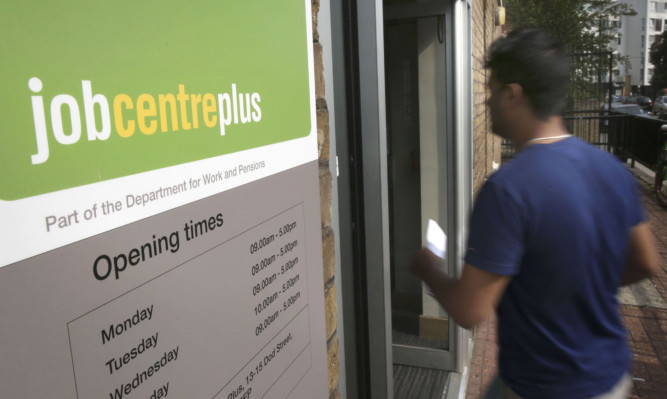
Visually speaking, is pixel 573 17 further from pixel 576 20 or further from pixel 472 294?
pixel 472 294

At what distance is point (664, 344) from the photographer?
4.96m

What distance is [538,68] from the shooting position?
177 centimetres

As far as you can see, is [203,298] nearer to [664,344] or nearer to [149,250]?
[149,250]

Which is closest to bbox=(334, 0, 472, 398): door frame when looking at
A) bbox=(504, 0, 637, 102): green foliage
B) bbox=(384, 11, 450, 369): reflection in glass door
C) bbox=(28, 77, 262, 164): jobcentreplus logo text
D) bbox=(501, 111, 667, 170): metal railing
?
bbox=(28, 77, 262, 164): jobcentreplus logo text

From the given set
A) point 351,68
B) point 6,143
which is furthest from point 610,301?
point 6,143

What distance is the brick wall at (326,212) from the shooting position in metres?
1.35

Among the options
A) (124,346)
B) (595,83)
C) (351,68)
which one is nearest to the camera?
(124,346)

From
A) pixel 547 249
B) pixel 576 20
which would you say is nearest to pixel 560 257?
pixel 547 249

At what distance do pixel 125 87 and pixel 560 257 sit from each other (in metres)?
1.32

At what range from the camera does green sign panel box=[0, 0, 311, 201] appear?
52cm

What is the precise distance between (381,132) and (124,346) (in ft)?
4.42

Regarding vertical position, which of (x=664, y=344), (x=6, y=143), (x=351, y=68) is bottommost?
(x=664, y=344)

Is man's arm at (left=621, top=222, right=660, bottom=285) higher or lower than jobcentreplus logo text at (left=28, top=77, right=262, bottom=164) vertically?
lower

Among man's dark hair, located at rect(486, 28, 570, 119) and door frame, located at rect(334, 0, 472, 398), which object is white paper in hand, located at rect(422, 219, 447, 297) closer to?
door frame, located at rect(334, 0, 472, 398)
